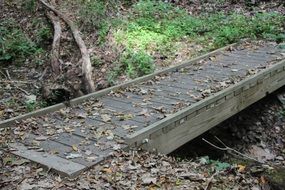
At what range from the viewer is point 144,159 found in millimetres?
5477

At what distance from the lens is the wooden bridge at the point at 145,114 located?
5.59 m

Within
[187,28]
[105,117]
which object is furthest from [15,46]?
[105,117]

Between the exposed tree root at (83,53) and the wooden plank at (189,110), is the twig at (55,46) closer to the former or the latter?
the exposed tree root at (83,53)

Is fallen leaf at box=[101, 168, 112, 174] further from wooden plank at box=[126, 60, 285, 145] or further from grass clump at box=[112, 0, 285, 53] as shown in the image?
grass clump at box=[112, 0, 285, 53]

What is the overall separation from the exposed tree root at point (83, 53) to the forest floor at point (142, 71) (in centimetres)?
27

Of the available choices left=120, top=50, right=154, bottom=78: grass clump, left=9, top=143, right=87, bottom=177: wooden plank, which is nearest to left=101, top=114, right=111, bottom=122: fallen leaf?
left=9, top=143, right=87, bottom=177: wooden plank

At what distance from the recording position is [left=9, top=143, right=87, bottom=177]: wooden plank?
4.94m

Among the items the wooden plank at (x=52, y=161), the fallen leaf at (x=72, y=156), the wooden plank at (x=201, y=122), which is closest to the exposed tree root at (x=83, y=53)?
the wooden plank at (x=201, y=122)

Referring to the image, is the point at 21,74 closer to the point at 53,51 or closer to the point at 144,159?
the point at 53,51

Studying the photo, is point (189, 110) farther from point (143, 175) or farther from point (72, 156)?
point (72, 156)

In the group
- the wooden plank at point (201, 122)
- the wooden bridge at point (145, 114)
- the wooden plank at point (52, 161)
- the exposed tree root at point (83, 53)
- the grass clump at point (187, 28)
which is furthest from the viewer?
the grass clump at point (187, 28)

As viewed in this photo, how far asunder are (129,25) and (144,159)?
23.6 ft

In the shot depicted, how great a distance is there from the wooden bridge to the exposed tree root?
1306 millimetres

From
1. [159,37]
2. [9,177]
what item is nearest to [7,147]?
[9,177]
